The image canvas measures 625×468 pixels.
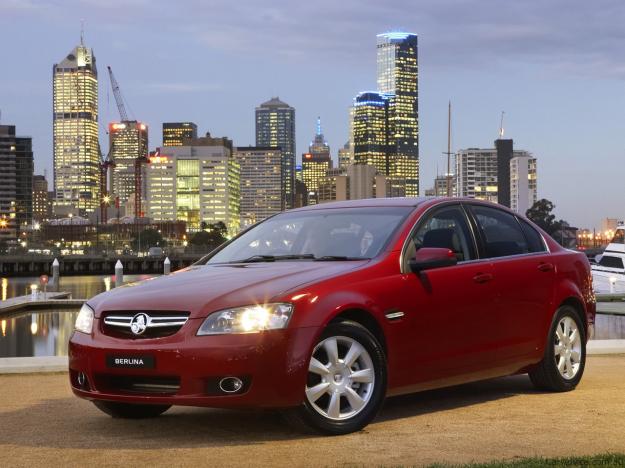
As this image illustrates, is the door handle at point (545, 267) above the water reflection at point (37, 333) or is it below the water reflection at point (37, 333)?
above

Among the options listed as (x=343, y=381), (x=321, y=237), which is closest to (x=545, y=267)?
(x=321, y=237)

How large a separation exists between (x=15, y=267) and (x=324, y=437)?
146005 millimetres

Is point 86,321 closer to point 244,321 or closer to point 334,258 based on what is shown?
point 244,321

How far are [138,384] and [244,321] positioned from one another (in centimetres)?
86

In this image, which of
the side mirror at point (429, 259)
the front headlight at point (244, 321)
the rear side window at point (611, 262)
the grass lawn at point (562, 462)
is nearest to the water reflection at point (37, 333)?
the side mirror at point (429, 259)

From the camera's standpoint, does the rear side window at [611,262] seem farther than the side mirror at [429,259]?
Yes

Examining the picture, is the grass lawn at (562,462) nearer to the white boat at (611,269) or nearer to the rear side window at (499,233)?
the rear side window at (499,233)

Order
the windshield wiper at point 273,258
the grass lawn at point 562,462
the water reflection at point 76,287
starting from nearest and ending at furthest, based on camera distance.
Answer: the grass lawn at point 562,462 < the windshield wiper at point 273,258 < the water reflection at point 76,287

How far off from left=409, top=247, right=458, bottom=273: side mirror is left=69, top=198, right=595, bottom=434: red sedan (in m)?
0.01

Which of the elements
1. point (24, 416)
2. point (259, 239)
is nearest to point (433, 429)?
point (259, 239)

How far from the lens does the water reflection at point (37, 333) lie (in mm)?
22234

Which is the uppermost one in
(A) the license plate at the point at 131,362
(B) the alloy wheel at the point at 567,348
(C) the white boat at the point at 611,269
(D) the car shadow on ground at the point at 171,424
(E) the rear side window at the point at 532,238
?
(E) the rear side window at the point at 532,238

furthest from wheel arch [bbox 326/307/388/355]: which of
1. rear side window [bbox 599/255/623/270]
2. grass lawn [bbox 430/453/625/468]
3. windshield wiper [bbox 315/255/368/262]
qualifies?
rear side window [bbox 599/255/623/270]

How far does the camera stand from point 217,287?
22.6ft
